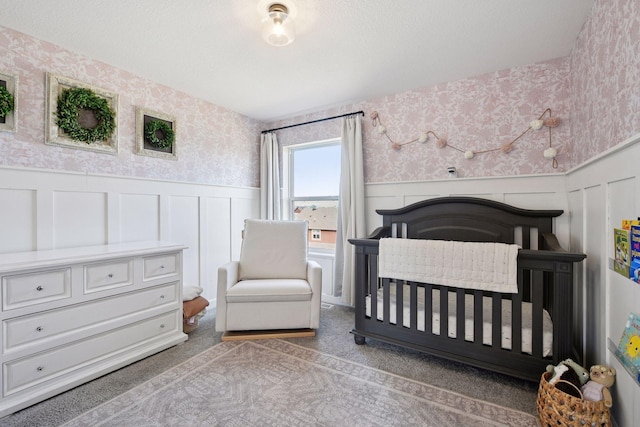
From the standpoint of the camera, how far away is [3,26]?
192 cm

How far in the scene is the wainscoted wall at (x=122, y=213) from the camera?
200 cm

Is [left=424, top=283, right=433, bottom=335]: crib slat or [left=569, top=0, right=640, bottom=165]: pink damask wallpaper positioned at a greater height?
[left=569, top=0, right=640, bottom=165]: pink damask wallpaper

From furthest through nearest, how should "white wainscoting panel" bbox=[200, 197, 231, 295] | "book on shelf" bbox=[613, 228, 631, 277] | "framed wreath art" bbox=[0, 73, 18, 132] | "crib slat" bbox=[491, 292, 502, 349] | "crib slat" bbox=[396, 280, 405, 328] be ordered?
1. "white wainscoting panel" bbox=[200, 197, 231, 295]
2. "crib slat" bbox=[396, 280, 405, 328]
3. "framed wreath art" bbox=[0, 73, 18, 132]
4. "crib slat" bbox=[491, 292, 502, 349]
5. "book on shelf" bbox=[613, 228, 631, 277]

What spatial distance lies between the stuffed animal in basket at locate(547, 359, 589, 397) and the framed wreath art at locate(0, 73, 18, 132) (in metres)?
3.47

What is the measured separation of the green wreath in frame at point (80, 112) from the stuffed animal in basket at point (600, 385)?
135 inches

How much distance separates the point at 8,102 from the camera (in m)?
1.92

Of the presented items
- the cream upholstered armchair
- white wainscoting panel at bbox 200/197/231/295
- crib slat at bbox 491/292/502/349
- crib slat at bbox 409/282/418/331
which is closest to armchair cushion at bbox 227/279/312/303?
the cream upholstered armchair

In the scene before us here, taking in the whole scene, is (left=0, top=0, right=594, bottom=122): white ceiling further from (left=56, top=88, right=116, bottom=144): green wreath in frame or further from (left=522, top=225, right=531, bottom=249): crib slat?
(left=522, top=225, right=531, bottom=249): crib slat

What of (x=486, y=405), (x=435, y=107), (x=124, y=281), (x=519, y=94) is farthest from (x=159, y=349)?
(x=519, y=94)

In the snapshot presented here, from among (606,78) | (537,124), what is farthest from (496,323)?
(537,124)

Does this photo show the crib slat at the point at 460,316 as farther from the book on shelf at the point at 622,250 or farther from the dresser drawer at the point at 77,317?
the dresser drawer at the point at 77,317

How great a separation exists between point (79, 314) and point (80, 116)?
1.48m

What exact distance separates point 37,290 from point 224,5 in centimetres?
190

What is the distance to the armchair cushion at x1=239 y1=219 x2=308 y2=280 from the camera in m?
2.75
